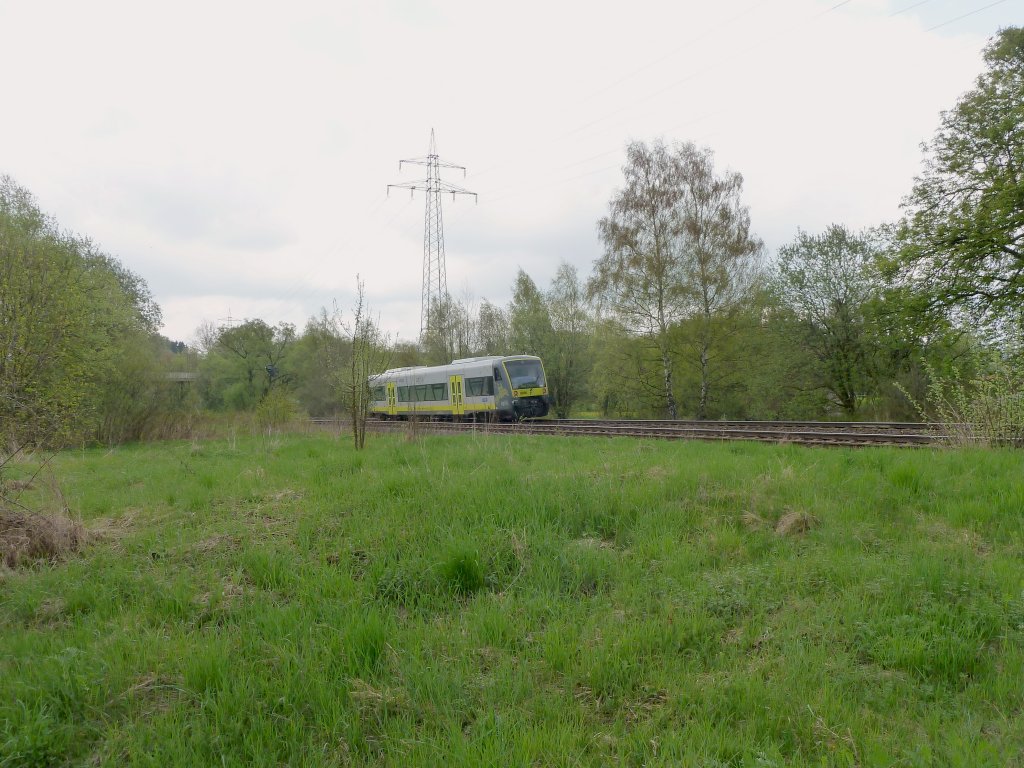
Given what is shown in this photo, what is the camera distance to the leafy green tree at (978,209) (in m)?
17.2

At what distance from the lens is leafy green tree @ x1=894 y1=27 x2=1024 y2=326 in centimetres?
1716

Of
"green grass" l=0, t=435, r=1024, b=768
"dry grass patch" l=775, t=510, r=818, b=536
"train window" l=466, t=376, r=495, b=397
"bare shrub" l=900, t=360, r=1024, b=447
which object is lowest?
"green grass" l=0, t=435, r=1024, b=768

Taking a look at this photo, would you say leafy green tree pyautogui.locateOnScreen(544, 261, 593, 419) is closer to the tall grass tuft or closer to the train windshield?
the train windshield

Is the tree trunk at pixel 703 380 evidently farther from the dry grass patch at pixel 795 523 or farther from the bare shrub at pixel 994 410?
the dry grass patch at pixel 795 523

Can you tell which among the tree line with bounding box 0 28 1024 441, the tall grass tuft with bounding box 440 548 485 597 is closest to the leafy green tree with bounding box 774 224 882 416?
the tree line with bounding box 0 28 1024 441

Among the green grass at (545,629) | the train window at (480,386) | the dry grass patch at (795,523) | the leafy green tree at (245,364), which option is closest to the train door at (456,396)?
the train window at (480,386)

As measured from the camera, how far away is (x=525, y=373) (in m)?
23.1

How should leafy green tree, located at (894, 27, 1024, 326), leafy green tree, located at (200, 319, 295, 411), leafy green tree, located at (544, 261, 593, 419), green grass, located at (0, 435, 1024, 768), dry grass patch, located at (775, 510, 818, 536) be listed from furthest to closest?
leafy green tree, located at (200, 319, 295, 411) → leafy green tree, located at (544, 261, 593, 419) → leafy green tree, located at (894, 27, 1024, 326) → dry grass patch, located at (775, 510, 818, 536) → green grass, located at (0, 435, 1024, 768)

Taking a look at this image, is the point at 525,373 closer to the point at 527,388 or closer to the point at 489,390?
the point at 527,388

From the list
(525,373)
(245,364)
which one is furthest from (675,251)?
(245,364)

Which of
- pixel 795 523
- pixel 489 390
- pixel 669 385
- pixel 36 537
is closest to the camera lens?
pixel 795 523

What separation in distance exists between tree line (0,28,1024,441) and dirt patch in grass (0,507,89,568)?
4.29 m

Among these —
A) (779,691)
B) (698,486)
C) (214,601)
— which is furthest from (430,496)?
(779,691)

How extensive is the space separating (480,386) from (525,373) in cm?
184
